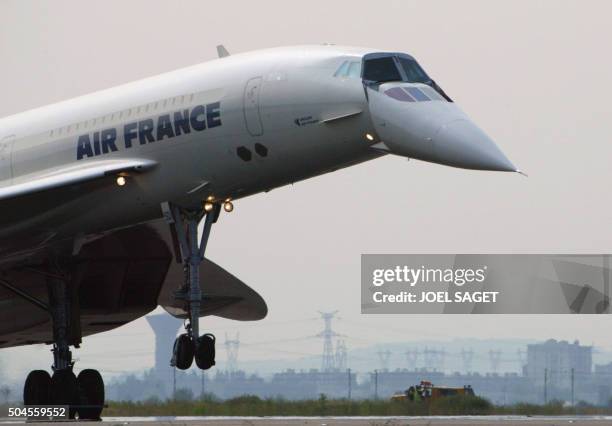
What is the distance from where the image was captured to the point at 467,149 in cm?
2853

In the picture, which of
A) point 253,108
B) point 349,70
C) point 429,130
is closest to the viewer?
point 429,130

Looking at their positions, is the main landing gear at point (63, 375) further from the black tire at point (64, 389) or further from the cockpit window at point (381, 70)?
the cockpit window at point (381, 70)

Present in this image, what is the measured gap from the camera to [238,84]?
102 ft

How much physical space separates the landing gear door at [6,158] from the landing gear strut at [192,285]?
4.04 meters

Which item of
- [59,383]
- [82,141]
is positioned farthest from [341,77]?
[59,383]

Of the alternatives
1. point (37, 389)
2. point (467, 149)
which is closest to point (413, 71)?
point (467, 149)

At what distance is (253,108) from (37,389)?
11782 millimetres

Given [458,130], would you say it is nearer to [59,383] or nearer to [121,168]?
[121,168]

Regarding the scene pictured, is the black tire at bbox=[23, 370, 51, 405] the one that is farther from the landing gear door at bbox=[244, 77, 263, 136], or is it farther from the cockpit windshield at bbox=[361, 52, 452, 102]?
the cockpit windshield at bbox=[361, 52, 452, 102]

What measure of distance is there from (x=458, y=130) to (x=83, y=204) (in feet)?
28.1

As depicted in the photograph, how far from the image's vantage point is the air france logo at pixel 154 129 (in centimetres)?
3117

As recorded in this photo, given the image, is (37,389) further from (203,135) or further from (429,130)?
(429,130)

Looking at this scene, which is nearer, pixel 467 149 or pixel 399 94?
pixel 467 149

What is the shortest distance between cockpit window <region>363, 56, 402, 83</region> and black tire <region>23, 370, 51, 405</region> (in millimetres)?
13180
